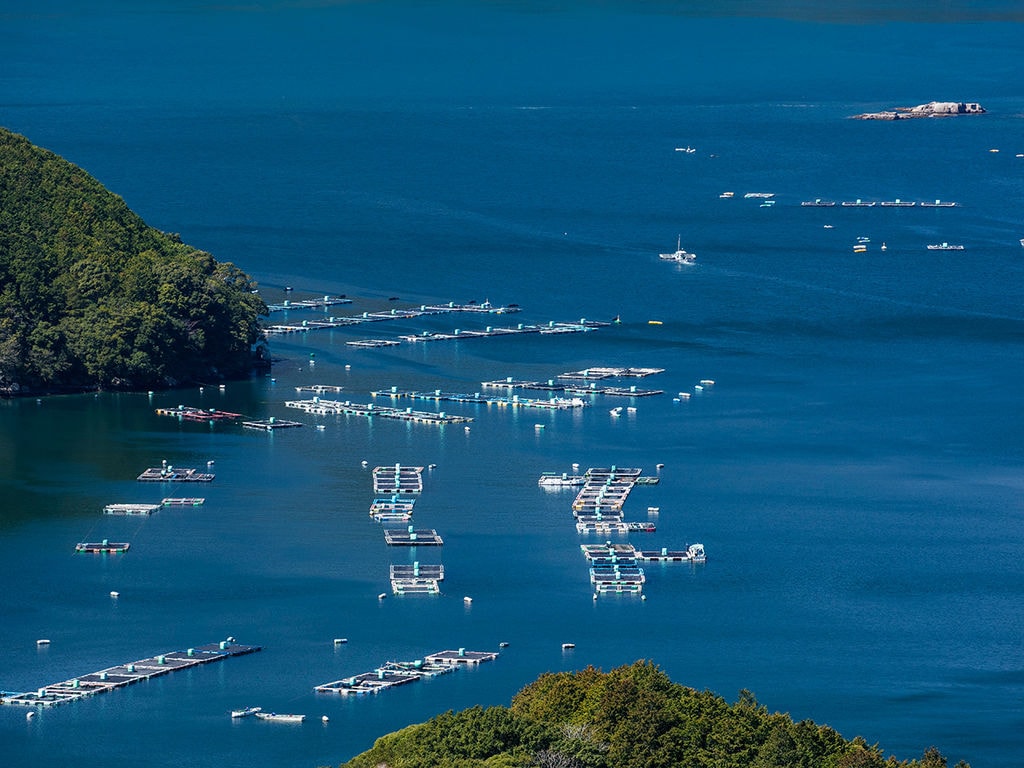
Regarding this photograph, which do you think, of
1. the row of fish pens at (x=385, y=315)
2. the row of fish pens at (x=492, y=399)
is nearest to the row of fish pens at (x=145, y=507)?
the row of fish pens at (x=492, y=399)

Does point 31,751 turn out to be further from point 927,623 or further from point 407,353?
point 407,353

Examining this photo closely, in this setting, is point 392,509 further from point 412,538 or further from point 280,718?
point 280,718

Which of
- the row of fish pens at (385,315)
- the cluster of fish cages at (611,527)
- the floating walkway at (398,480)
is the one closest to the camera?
the cluster of fish cages at (611,527)

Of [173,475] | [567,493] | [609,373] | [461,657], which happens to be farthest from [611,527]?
[609,373]

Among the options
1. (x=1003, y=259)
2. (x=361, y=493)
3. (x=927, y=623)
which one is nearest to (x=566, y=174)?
(x=1003, y=259)

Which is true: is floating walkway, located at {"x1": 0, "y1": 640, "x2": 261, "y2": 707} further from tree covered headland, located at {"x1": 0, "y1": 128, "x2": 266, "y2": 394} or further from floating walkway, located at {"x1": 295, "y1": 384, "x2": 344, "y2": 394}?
tree covered headland, located at {"x1": 0, "y1": 128, "x2": 266, "y2": 394}

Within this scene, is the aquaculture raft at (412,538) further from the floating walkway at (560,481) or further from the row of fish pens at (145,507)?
the row of fish pens at (145,507)
